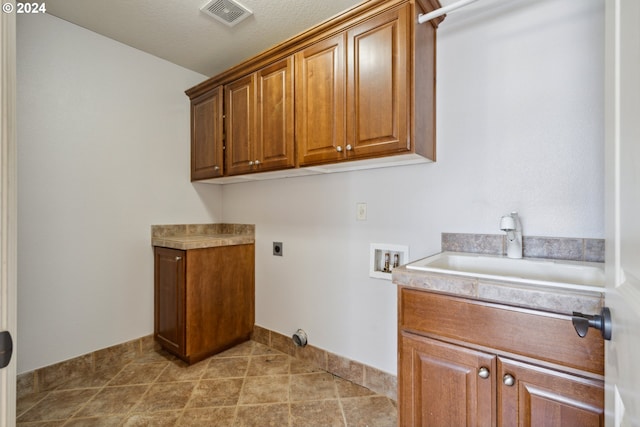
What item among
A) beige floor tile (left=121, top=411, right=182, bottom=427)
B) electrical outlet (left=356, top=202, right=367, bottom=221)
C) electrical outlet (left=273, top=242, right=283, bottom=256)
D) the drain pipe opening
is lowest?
beige floor tile (left=121, top=411, right=182, bottom=427)

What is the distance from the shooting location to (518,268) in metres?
1.36

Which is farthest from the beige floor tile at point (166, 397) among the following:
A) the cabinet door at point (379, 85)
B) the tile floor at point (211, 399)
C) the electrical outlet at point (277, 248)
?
the cabinet door at point (379, 85)

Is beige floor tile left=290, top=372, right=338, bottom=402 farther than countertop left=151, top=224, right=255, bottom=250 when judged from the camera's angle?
No

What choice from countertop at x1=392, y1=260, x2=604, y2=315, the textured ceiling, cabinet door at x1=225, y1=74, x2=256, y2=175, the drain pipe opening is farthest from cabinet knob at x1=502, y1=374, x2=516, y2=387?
the textured ceiling

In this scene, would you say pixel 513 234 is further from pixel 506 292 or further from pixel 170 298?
pixel 170 298

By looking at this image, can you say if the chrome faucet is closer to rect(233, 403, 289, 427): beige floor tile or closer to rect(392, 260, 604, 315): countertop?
rect(392, 260, 604, 315): countertop

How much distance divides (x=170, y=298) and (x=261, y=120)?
1500 millimetres

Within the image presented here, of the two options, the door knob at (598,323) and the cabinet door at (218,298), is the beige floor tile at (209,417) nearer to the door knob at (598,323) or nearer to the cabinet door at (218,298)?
the cabinet door at (218,298)

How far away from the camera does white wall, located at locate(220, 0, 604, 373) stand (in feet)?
4.27

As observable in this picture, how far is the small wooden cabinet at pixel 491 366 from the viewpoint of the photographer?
2.91 ft

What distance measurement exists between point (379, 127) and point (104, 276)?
2.18 metres

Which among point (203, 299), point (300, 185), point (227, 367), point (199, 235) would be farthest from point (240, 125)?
point (227, 367)

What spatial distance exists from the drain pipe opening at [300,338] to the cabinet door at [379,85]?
4.49ft

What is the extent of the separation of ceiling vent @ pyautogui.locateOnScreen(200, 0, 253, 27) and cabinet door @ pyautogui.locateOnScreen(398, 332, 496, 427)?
2.05m
